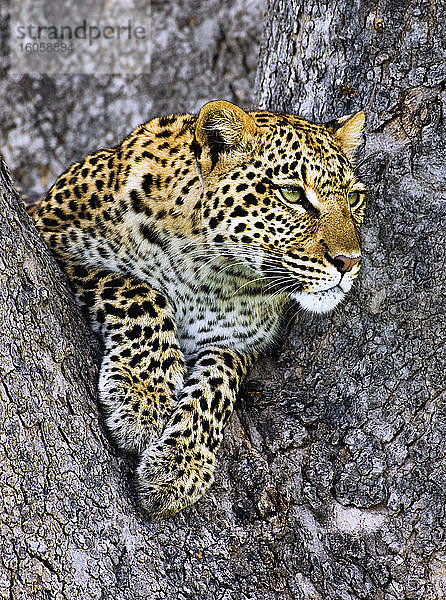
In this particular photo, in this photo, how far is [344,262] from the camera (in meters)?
3.81

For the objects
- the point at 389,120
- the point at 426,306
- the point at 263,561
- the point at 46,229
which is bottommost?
the point at 263,561

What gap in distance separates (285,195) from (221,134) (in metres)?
0.44

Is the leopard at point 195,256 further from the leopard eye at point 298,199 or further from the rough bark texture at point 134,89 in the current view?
the rough bark texture at point 134,89

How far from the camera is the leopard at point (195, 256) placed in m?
3.86

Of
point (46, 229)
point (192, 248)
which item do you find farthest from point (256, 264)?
point (46, 229)

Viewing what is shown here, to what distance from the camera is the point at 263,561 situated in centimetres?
360

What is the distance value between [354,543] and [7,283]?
197 centimetres

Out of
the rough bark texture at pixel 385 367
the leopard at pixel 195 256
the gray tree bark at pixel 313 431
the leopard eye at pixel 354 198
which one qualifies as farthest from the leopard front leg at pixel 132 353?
the leopard eye at pixel 354 198

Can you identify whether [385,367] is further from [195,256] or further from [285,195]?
[195,256]

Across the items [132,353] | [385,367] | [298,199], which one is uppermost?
[298,199]

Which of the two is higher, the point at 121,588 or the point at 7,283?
the point at 7,283

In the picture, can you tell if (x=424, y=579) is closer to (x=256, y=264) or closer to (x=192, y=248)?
(x=256, y=264)

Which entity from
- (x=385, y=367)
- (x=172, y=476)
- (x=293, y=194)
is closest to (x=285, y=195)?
(x=293, y=194)

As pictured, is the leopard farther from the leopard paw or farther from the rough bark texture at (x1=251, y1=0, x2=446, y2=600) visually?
the rough bark texture at (x1=251, y1=0, x2=446, y2=600)
